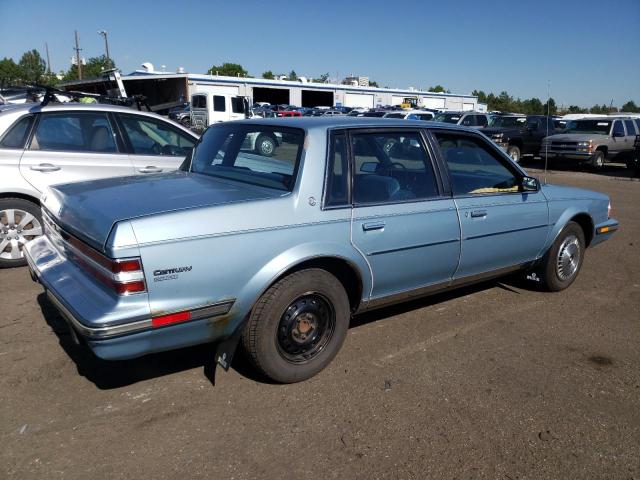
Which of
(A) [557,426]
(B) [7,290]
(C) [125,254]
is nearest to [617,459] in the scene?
(A) [557,426]

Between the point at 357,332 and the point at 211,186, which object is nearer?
the point at 211,186

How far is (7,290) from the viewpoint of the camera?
4910mm

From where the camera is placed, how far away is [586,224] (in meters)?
5.32

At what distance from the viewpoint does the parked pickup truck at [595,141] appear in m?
17.4

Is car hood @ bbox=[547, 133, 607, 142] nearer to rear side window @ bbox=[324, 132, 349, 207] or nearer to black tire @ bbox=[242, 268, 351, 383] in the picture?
rear side window @ bbox=[324, 132, 349, 207]

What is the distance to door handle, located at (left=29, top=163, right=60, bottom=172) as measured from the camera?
5.43m

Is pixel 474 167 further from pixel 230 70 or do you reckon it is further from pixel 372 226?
pixel 230 70

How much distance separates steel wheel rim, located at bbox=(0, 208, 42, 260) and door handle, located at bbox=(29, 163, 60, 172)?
1.45 ft

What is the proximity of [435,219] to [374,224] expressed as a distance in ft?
1.90

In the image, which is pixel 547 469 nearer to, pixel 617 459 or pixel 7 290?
pixel 617 459

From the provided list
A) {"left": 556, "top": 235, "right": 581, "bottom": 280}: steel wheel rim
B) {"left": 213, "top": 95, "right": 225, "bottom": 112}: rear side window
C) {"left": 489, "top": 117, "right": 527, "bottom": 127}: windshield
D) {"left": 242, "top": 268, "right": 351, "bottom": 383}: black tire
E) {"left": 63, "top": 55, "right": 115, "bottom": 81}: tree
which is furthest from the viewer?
{"left": 63, "top": 55, "right": 115, "bottom": 81}: tree

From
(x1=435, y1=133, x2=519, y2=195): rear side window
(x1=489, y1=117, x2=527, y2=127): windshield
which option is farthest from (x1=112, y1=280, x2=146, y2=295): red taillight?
(x1=489, y1=117, x2=527, y2=127): windshield

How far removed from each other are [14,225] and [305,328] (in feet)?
12.0

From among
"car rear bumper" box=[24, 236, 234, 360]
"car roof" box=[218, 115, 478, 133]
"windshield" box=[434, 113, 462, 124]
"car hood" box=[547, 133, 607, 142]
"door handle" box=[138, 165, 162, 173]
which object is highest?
"windshield" box=[434, 113, 462, 124]
